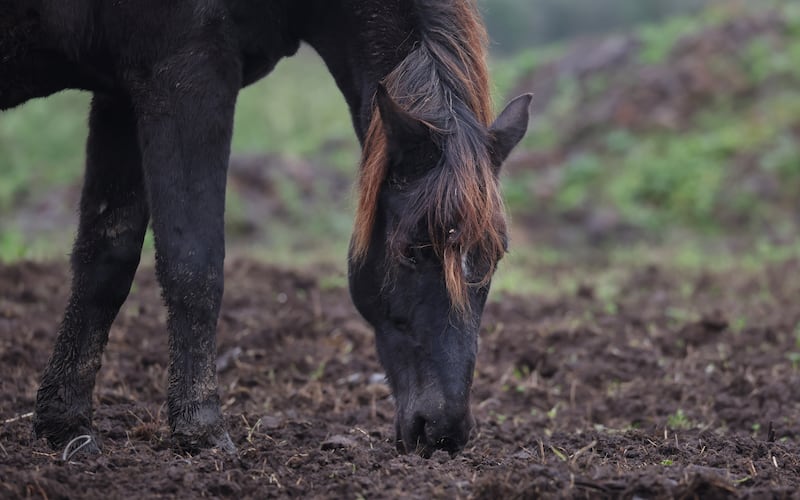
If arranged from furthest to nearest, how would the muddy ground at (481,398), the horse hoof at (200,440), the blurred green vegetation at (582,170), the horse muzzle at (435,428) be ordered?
1. the blurred green vegetation at (582,170)
2. the horse hoof at (200,440)
3. the horse muzzle at (435,428)
4. the muddy ground at (481,398)

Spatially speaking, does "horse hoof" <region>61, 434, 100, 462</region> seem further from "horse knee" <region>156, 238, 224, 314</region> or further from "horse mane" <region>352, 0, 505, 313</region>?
"horse mane" <region>352, 0, 505, 313</region>

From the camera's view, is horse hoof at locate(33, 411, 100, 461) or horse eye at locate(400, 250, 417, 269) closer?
horse eye at locate(400, 250, 417, 269)

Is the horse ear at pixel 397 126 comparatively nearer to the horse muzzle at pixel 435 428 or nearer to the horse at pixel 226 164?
the horse at pixel 226 164

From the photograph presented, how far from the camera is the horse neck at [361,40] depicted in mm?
3943

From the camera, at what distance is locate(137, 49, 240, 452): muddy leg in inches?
141

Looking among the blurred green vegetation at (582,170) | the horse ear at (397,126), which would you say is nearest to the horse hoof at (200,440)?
the horse ear at (397,126)

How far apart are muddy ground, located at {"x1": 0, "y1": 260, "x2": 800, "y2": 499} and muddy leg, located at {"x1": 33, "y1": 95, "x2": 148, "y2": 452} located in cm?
35

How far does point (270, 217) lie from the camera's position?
12766 millimetres

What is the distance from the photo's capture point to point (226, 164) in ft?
12.1

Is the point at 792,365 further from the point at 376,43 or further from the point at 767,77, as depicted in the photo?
the point at 767,77

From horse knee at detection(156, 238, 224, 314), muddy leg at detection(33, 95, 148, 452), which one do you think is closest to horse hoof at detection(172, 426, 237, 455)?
horse knee at detection(156, 238, 224, 314)

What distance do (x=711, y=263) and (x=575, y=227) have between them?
2.81m

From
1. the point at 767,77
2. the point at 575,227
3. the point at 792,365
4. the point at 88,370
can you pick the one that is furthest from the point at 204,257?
the point at 767,77

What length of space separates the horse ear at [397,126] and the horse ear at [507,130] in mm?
334
